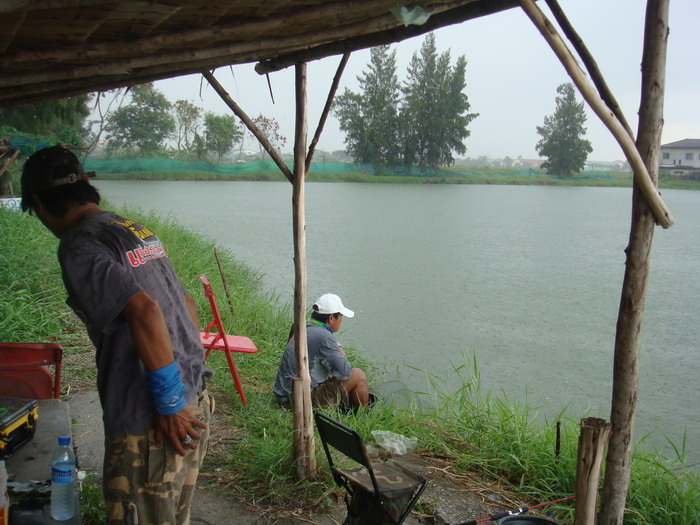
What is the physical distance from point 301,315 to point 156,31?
45.9 inches

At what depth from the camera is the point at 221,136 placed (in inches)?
1174

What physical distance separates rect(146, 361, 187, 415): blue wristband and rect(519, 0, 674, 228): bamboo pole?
3.49 ft

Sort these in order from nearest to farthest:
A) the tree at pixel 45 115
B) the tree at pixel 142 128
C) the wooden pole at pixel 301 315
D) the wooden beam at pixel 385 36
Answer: the wooden beam at pixel 385 36 → the wooden pole at pixel 301 315 → the tree at pixel 45 115 → the tree at pixel 142 128

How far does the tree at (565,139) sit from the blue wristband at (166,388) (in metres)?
32.3

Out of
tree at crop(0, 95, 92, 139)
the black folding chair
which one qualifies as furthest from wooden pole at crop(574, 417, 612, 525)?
tree at crop(0, 95, 92, 139)

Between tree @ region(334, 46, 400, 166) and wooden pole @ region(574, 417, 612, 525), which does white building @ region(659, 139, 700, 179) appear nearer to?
tree @ region(334, 46, 400, 166)

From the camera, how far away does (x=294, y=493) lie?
7.64 feet

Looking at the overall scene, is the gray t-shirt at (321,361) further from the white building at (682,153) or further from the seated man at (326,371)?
the white building at (682,153)

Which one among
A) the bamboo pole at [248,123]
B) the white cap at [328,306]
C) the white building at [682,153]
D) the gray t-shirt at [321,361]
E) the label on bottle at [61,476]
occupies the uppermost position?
the white building at [682,153]

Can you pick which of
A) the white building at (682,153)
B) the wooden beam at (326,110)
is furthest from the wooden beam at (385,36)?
the white building at (682,153)

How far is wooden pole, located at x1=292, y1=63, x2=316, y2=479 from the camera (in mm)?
2320

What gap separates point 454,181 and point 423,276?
23.8 metres

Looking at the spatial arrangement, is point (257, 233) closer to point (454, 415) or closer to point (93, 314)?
point (454, 415)

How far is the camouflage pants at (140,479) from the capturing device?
53.6 inches
